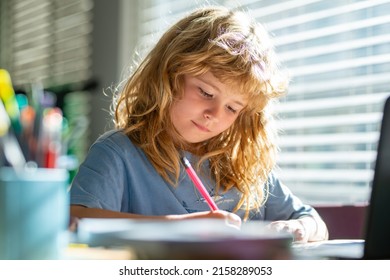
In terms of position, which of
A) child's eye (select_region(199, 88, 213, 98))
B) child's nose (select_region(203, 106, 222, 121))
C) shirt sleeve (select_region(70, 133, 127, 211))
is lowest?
shirt sleeve (select_region(70, 133, 127, 211))

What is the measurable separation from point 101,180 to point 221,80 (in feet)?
0.73

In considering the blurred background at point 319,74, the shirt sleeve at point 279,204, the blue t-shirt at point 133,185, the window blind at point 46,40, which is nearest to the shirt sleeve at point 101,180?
the blue t-shirt at point 133,185

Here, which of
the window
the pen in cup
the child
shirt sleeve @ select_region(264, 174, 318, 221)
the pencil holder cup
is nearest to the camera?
the pencil holder cup

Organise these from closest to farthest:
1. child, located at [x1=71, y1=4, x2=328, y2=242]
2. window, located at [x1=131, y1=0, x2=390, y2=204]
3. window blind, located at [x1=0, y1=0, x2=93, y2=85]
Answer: child, located at [x1=71, y1=4, x2=328, y2=242], window, located at [x1=131, y1=0, x2=390, y2=204], window blind, located at [x1=0, y1=0, x2=93, y2=85]

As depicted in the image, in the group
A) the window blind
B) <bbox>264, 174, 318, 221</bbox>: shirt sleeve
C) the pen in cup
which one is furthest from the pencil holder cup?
the window blind

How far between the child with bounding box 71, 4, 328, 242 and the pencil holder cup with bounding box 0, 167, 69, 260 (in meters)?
0.37

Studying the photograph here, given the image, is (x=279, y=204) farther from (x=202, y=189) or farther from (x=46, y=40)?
(x=46, y=40)

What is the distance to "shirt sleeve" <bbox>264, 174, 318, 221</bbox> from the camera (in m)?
0.93

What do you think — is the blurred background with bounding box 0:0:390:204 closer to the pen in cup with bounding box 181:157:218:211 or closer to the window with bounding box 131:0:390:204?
the window with bounding box 131:0:390:204

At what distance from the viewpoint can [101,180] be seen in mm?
762

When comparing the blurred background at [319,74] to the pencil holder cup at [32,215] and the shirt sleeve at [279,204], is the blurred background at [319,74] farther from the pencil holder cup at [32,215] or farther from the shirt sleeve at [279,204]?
the pencil holder cup at [32,215]

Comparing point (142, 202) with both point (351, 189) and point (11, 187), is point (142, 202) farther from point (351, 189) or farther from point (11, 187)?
point (351, 189)

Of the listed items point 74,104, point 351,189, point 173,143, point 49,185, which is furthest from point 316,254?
point 74,104

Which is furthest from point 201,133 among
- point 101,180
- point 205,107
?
point 101,180
